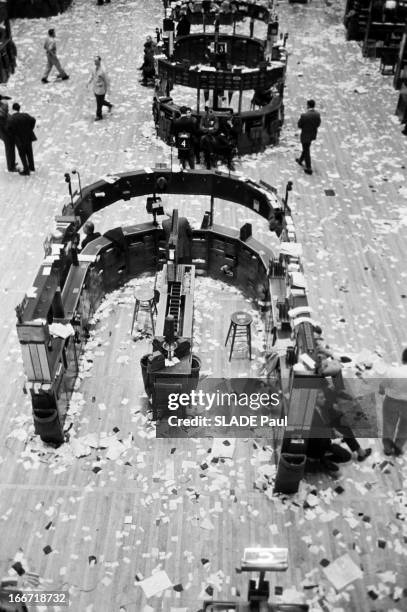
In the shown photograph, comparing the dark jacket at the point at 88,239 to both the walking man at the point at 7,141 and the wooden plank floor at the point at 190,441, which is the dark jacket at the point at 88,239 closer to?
the wooden plank floor at the point at 190,441

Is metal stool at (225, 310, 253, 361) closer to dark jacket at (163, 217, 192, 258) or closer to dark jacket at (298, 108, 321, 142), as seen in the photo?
dark jacket at (163, 217, 192, 258)

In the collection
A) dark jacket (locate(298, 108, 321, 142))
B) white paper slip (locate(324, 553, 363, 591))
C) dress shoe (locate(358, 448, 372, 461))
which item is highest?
dark jacket (locate(298, 108, 321, 142))

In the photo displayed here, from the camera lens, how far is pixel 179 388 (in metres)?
7.54

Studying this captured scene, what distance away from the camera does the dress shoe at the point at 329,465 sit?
7.19 metres

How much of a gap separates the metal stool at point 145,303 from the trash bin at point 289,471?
3.17 m

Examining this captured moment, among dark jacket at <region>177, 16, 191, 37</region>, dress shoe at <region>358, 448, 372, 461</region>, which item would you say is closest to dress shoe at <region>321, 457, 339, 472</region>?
dress shoe at <region>358, 448, 372, 461</region>

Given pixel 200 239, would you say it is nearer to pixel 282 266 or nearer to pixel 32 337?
pixel 282 266

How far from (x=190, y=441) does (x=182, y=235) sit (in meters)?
3.27

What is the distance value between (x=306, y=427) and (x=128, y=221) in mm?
6432

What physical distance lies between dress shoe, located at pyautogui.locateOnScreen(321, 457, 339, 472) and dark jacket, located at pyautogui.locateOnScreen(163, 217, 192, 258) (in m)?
3.80

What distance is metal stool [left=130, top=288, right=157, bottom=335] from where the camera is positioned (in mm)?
8719

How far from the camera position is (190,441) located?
755cm

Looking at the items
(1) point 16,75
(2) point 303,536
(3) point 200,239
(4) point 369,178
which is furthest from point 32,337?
(1) point 16,75

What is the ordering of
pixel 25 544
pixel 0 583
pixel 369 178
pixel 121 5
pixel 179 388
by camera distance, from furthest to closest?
pixel 121 5 < pixel 369 178 < pixel 179 388 < pixel 25 544 < pixel 0 583
